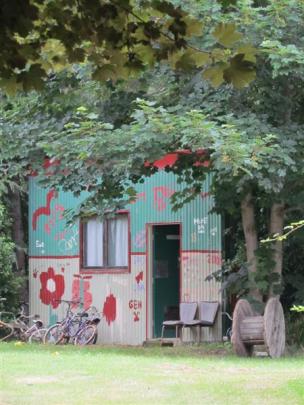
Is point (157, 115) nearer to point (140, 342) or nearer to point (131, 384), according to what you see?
point (131, 384)

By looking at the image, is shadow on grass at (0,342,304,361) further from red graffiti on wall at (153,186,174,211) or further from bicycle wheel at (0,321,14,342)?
red graffiti on wall at (153,186,174,211)

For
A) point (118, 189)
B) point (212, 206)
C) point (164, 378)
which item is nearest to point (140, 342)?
point (212, 206)

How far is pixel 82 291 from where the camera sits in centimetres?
1967

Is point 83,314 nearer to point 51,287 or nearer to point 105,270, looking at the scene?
point 105,270

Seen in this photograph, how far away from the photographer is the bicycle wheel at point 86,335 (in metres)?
18.2

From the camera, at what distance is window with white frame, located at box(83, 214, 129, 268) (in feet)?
62.9

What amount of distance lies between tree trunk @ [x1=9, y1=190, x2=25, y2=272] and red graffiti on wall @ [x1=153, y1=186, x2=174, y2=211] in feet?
16.1

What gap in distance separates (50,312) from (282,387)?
11.1m

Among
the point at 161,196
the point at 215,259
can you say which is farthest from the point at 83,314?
the point at 215,259

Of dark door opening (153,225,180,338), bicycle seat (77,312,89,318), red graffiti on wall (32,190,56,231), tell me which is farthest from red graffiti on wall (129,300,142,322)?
red graffiti on wall (32,190,56,231)

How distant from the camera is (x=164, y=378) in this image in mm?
10742

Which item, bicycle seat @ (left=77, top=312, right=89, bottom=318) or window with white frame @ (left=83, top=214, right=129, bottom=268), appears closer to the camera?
bicycle seat @ (left=77, top=312, right=89, bottom=318)

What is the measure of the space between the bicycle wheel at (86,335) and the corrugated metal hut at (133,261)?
0.79 meters

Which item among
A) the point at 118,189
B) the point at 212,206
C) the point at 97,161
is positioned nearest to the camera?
the point at 97,161
